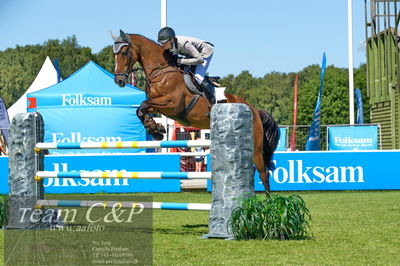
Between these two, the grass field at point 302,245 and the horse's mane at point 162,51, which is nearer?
the grass field at point 302,245

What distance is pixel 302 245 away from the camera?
683cm

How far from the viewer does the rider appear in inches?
381

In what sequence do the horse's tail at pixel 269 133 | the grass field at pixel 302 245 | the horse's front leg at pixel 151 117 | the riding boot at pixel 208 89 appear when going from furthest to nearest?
the horse's tail at pixel 269 133 → the riding boot at pixel 208 89 → the horse's front leg at pixel 151 117 → the grass field at pixel 302 245

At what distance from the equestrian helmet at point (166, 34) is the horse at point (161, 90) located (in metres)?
0.34

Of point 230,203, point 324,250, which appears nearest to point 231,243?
point 230,203

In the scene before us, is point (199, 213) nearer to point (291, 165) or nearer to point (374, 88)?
point (291, 165)

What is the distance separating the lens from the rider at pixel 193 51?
31.8 ft

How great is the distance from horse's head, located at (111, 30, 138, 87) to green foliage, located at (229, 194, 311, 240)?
10.5 ft

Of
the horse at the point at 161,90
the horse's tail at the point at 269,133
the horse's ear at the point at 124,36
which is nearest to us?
the horse at the point at 161,90

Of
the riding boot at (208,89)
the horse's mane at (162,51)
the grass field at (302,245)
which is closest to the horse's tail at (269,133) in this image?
the riding boot at (208,89)

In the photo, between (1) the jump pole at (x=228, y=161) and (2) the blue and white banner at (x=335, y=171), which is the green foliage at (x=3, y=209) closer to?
(1) the jump pole at (x=228, y=161)

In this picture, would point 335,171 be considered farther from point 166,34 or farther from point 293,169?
point 166,34

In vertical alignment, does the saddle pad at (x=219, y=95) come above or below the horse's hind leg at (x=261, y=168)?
above

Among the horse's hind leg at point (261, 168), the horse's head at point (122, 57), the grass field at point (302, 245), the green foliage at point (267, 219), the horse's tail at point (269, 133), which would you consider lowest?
the grass field at point (302, 245)
